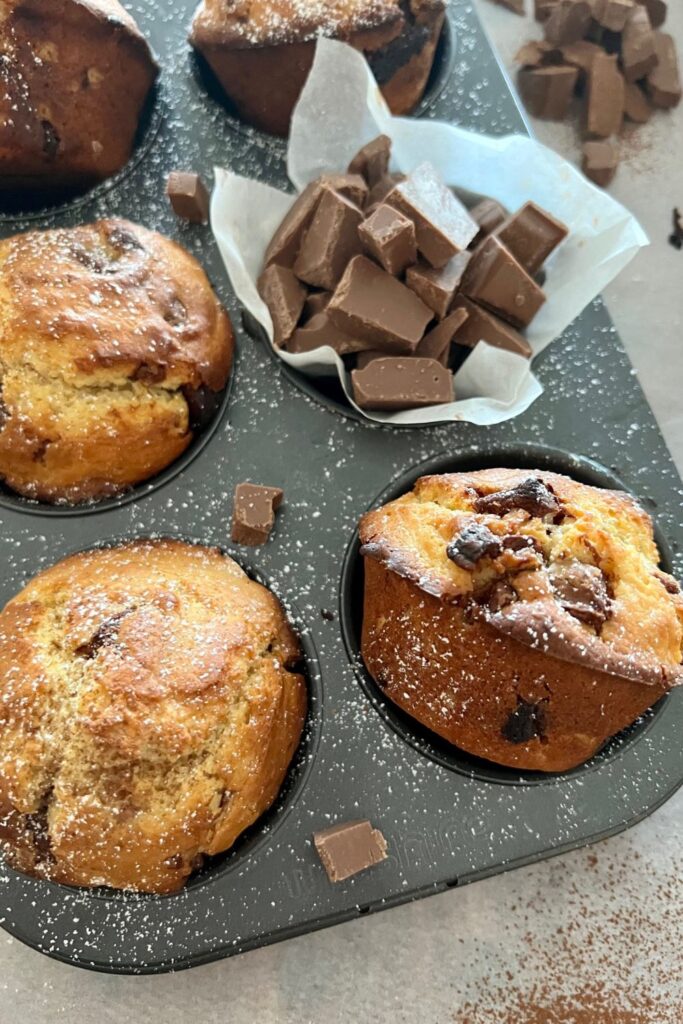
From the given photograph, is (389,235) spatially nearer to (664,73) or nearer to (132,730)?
(132,730)

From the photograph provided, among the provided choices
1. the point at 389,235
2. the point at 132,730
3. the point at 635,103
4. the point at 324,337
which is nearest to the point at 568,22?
the point at 635,103

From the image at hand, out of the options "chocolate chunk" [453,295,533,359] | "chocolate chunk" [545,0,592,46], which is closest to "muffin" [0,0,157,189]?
"chocolate chunk" [453,295,533,359]

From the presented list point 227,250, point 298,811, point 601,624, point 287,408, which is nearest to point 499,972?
point 298,811

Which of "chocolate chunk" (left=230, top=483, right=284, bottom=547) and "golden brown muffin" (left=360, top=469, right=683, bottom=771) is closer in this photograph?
"golden brown muffin" (left=360, top=469, right=683, bottom=771)

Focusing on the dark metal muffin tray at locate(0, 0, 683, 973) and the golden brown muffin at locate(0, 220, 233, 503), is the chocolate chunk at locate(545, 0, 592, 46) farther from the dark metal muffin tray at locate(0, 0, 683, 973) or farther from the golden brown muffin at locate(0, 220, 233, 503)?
the golden brown muffin at locate(0, 220, 233, 503)

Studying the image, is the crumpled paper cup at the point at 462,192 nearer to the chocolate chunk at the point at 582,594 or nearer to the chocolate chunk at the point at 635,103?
the chocolate chunk at the point at 582,594

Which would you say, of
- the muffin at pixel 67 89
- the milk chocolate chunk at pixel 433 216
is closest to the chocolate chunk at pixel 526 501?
the milk chocolate chunk at pixel 433 216

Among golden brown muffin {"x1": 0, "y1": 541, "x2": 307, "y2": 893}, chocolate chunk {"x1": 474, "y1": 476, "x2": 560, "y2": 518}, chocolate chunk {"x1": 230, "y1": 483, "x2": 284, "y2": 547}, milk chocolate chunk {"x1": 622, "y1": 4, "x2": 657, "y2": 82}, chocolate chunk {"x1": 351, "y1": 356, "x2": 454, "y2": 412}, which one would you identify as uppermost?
milk chocolate chunk {"x1": 622, "y1": 4, "x2": 657, "y2": 82}
